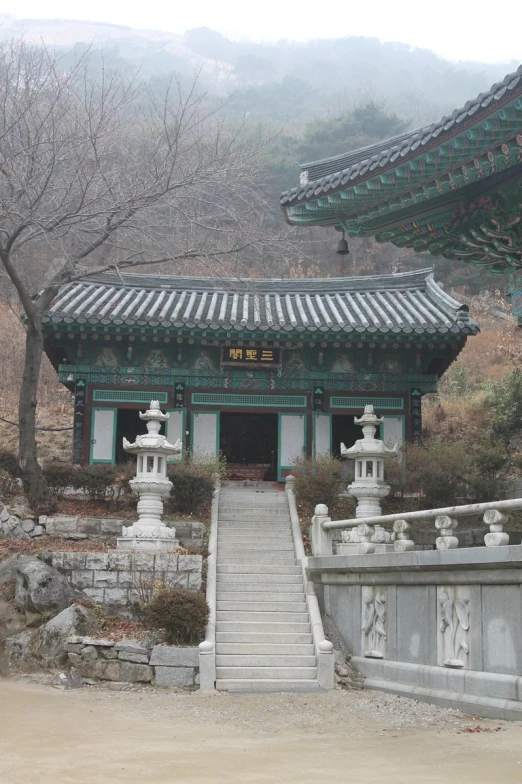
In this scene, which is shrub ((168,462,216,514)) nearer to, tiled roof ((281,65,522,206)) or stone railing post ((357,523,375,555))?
stone railing post ((357,523,375,555))

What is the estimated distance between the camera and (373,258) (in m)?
47.2

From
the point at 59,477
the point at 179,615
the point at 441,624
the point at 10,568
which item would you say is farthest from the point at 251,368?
the point at 441,624

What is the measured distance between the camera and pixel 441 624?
1020 cm

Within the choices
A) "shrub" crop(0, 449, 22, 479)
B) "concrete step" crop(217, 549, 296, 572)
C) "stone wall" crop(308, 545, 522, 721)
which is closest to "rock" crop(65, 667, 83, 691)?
"concrete step" crop(217, 549, 296, 572)

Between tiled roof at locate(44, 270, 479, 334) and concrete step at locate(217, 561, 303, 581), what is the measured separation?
21.2 ft

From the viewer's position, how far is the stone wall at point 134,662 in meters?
11.4

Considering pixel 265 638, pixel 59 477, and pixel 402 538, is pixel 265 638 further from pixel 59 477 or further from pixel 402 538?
pixel 59 477

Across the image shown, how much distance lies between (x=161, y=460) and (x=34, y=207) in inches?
195

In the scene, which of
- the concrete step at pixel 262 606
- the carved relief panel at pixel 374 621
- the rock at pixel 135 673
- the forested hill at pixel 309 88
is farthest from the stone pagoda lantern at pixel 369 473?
the forested hill at pixel 309 88

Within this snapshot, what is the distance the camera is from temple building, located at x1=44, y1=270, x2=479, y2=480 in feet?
65.9

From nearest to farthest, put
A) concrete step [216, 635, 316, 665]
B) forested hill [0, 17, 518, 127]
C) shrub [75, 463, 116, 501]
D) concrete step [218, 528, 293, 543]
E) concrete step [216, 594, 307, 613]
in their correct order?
concrete step [216, 635, 316, 665], concrete step [216, 594, 307, 613], concrete step [218, 528, 293, 543], shrub [75, 463, 116, 501], forested hill [0, 17, 518, 127]

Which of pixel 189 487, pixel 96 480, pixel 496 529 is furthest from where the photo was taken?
pixel 96 480

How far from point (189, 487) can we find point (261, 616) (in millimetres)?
4270

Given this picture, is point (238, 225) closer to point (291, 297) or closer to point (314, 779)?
point (291, 297)
